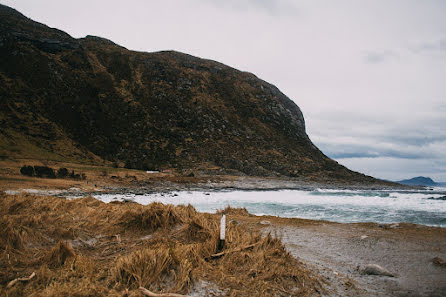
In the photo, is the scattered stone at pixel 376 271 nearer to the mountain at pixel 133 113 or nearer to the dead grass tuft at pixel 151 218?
the dead grass tuft at pixel 151 218

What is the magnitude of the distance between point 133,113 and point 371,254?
5036cm

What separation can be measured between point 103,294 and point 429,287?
452 centimetres

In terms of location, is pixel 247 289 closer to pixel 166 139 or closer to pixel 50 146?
pixel 50 146

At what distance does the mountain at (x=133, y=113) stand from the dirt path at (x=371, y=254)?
3317cm

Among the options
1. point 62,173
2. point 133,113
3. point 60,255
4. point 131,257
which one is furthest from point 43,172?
point 133,113

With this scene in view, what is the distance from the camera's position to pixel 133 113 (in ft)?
169

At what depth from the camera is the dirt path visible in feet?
13.4

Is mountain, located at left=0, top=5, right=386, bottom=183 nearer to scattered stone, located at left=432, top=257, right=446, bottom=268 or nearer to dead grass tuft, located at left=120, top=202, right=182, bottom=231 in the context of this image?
dead grass tuft, located at left=120, top=202, right=182, bottom=231

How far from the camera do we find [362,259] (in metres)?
5.61

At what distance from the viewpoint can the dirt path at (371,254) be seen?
4.08 metres

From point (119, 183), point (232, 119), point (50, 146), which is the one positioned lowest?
point (119, 183)

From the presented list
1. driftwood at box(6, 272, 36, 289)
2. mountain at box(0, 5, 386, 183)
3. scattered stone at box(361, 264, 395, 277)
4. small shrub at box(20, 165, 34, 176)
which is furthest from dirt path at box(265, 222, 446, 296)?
mountain at box(0, 5, 386, 183)

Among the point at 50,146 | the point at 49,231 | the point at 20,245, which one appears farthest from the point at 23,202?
the point at 50,146

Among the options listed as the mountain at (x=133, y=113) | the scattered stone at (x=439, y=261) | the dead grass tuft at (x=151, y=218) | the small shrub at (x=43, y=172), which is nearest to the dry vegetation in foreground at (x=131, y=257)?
the dead grass tuft at (x=151, y=218)
